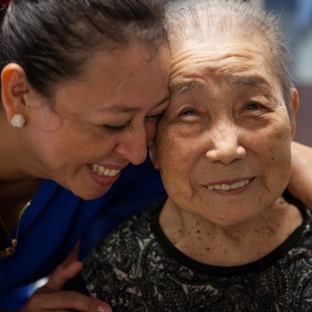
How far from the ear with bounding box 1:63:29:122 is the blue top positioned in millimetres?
502

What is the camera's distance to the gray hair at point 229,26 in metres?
1.67

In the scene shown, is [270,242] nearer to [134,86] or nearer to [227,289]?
[227,289]

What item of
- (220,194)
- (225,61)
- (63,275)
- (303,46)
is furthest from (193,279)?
(303,46)

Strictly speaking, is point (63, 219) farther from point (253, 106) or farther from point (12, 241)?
point (253, 106)

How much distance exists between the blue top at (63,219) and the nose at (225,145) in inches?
21.4

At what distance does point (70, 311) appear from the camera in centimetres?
177

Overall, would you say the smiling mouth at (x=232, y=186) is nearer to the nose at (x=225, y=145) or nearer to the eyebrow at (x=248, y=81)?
the nose at (x=225, y=145)

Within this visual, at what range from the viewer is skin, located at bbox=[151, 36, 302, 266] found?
1592mm

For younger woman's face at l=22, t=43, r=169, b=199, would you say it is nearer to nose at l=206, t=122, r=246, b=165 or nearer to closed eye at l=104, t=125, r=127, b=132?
closed eye at l=104, t=125, r=127, b=132

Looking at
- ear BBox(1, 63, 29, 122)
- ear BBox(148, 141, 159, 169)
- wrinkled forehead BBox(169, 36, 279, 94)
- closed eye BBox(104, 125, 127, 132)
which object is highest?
ear BBox(1, 63, 29, 122)

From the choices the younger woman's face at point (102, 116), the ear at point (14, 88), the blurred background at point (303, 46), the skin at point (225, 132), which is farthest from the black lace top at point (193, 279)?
the blurred background at point (303, 46)

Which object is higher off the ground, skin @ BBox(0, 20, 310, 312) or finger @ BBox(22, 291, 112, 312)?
skin @ BBox(0, 20, 310, 312)

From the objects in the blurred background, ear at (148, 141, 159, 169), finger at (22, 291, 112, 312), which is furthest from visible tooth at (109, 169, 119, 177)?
the blurred background

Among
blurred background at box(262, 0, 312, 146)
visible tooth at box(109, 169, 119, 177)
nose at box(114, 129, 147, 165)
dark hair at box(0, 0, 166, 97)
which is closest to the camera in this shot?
dark hair at box(0, 0, 166, 97)
